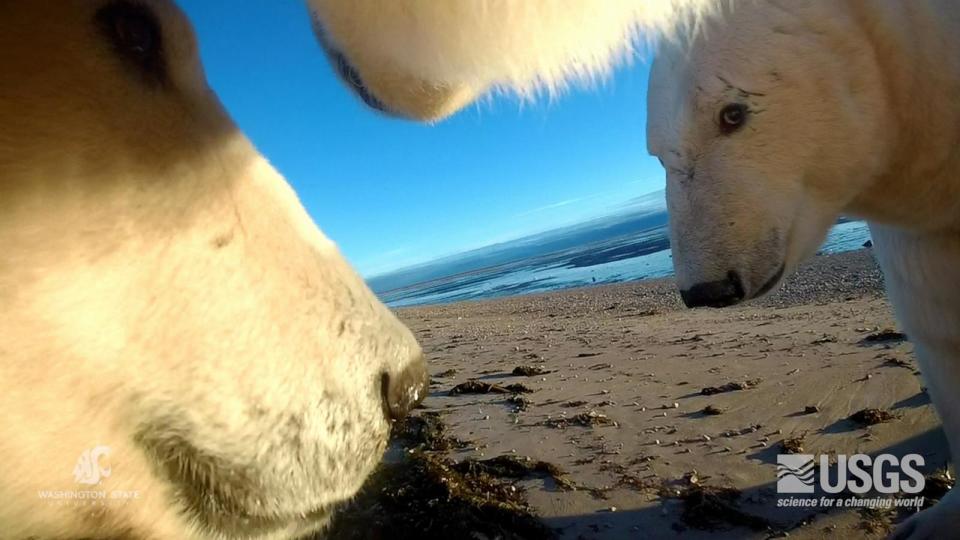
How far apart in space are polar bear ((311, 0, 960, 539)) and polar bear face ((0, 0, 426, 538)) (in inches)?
Result: 65.6

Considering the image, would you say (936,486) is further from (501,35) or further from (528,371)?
(528,371)

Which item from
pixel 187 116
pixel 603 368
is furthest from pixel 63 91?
pixel 603 368

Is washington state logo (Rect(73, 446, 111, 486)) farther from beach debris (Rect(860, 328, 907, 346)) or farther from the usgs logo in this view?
beach debris (Rect(860, 328, 907, 346))

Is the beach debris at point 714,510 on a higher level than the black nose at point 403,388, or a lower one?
lower

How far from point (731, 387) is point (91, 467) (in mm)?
3824

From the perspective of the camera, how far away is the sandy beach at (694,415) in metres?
2.55

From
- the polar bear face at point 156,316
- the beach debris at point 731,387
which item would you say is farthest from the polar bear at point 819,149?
the polar bear face at point 156,316

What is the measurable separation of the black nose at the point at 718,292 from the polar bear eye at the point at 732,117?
0.60 m

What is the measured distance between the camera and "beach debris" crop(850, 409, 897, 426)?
3094 millimetres

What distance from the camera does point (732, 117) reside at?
2.55 m

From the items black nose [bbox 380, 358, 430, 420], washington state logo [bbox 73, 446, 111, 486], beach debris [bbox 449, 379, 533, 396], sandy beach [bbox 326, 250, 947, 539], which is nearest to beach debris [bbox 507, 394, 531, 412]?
sandy beach [bbox 326, 250, 947, 539]

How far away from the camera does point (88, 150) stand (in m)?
0.99

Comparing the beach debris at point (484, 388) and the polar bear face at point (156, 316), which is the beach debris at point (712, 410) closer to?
the beach debris at point (484, 388)

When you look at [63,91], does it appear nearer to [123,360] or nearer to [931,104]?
[123,360]
